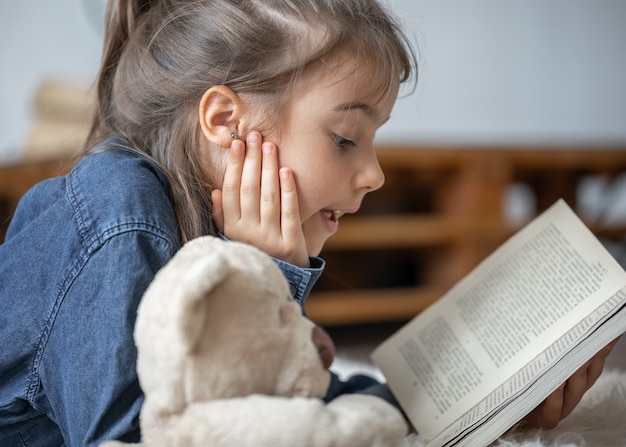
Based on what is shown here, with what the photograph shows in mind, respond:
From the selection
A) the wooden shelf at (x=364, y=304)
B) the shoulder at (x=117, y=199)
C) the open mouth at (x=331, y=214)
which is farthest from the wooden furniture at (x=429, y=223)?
the shoulder at (x=117, y=199)

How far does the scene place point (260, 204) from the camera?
75cm

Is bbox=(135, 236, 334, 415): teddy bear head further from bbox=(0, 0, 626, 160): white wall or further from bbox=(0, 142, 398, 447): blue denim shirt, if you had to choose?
bbox=(0, 0, 626, 160): white wall

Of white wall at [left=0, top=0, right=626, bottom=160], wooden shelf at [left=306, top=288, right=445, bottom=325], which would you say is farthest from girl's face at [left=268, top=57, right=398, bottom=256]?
white wall at [left=0, top=0, right=626, bottom=160]

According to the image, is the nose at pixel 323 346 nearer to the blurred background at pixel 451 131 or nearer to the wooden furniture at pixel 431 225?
the blurred background at pixel 451 131

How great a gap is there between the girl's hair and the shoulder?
55 mm

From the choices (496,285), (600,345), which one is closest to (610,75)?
(496,285)

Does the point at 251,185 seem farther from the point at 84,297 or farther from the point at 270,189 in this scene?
the point at 84,297

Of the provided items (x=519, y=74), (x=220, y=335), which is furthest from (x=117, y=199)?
(x=519, y=74)

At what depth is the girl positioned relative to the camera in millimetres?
622

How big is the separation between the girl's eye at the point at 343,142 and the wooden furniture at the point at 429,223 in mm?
1021

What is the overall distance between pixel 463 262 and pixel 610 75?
1352 mm

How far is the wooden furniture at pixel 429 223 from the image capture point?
1940 millimetres

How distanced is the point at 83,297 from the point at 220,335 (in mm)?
195

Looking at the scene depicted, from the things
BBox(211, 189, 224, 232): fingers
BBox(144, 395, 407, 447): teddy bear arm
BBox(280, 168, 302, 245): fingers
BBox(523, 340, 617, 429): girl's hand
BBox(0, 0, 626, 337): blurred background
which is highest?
BBox(144, 395, 407, 447): teddy bear arm
